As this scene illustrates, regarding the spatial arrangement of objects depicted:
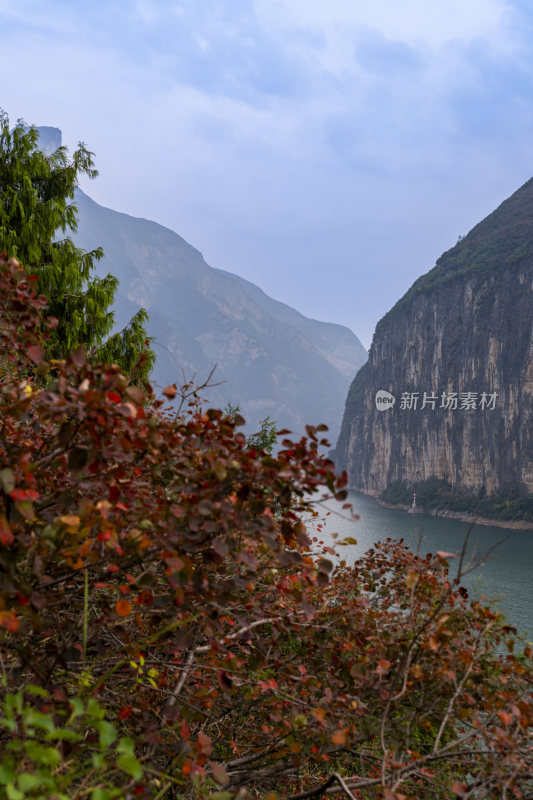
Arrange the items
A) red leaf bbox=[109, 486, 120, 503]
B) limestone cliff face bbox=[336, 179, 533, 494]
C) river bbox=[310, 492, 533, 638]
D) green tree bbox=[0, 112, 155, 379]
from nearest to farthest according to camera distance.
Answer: red leaf bbox=[109, 486, 120, 503] → green tree bbox=[0, 112, 155, 379] → river bbox=[310, 492, 533, 638] → limestone cliff face bbox=[336, 179, 533, 494]

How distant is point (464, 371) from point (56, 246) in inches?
3535

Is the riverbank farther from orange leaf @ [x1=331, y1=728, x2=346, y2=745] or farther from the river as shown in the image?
orange leaf @ [x1=331, y1=728, x2=346, y2=745]

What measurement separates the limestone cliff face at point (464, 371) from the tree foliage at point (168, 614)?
255 feet

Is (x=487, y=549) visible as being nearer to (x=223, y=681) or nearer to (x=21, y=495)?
(x=223, y=681)

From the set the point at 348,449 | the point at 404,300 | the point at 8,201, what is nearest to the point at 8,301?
the point at 8,201

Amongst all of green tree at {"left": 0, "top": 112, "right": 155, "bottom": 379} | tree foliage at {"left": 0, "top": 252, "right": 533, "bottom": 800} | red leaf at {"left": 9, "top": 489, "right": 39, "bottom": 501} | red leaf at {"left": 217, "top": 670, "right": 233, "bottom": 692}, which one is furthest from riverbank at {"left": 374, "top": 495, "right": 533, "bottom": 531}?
red leaf at {"left": 9, "top": 489, "right": 39, "bottom": 501}

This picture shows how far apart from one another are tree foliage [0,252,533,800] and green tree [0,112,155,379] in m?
6.95

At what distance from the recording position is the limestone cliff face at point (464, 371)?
80.2 metres

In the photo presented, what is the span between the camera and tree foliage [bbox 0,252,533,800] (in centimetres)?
153

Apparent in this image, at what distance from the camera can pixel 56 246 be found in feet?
32.3

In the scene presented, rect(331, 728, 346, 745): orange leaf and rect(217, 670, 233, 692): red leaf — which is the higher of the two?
rect(217, 670, 233, 692): red leaf

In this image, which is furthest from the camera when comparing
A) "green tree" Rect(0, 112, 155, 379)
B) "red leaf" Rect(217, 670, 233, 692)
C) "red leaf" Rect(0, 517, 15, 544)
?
"green tree" Rect(0, 112, 155, 379)

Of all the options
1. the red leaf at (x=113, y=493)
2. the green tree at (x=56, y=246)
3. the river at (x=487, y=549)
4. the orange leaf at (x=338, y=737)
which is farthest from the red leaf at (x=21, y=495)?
the green tree at (x=56, y=246)

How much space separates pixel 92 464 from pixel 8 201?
9458 mm
